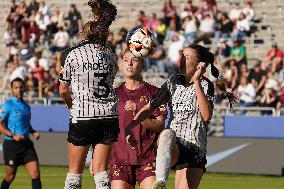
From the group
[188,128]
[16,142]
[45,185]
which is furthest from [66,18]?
[188,128]

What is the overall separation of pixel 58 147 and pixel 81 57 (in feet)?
49.3

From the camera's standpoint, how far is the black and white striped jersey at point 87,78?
9.60m

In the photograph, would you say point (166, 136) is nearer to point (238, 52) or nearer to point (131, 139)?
point (131, 139)

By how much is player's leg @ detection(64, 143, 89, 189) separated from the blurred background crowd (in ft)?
50.7

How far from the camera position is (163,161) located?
9.32 metres

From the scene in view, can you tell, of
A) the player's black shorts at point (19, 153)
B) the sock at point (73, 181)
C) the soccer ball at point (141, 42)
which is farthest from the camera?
the player's black shorts at point (19, 153)

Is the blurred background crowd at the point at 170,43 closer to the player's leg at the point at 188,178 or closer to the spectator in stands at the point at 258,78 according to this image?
the spectator in stands at the point at 258,78

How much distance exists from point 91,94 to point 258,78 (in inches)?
656

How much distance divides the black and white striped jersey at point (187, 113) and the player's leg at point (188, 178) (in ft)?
0.67

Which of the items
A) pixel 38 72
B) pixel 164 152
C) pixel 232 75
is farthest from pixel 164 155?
pixel 38 72

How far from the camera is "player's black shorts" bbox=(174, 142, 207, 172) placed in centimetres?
984

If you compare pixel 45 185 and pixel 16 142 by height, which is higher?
pixel 16 142

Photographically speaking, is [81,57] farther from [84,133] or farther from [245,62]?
[245,62]

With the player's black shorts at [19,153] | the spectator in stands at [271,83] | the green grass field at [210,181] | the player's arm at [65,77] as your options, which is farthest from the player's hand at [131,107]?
the spectator in stands at [271,83]
